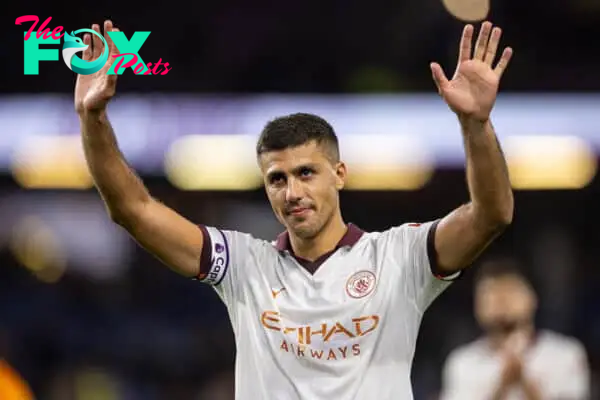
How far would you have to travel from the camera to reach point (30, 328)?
12898 mm

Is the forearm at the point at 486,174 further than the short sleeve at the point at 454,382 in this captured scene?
No

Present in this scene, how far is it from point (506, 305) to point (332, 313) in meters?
2.36

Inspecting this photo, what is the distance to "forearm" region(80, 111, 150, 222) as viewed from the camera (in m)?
3.49

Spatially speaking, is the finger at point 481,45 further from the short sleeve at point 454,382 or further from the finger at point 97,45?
the short sleeve at point 454,382

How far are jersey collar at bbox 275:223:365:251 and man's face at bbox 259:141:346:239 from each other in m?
0.10

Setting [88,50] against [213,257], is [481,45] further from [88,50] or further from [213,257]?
[88,50]

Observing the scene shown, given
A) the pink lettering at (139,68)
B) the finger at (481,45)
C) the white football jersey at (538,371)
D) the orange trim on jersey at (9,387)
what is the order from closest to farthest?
the finger at (481,45), the pink lettering at (139,68), the white football jersey at (538,371), the orange trim on jersey at (9,387)

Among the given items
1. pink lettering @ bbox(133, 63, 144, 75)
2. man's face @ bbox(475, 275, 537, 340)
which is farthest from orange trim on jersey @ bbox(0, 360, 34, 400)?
man's face @ bbox(475, 275, 537, 340)

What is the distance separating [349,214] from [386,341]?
9.80 metres

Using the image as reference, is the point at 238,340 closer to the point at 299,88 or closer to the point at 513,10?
the point at 299,88

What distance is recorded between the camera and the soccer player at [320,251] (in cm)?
329

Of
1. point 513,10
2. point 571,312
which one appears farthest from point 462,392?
point 513,10

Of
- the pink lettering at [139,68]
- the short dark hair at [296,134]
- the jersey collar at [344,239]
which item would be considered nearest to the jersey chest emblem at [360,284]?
the jersey collar at [344,239]

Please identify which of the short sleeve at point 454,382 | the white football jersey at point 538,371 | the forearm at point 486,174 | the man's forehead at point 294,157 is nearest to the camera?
the forearm at point 486,174
